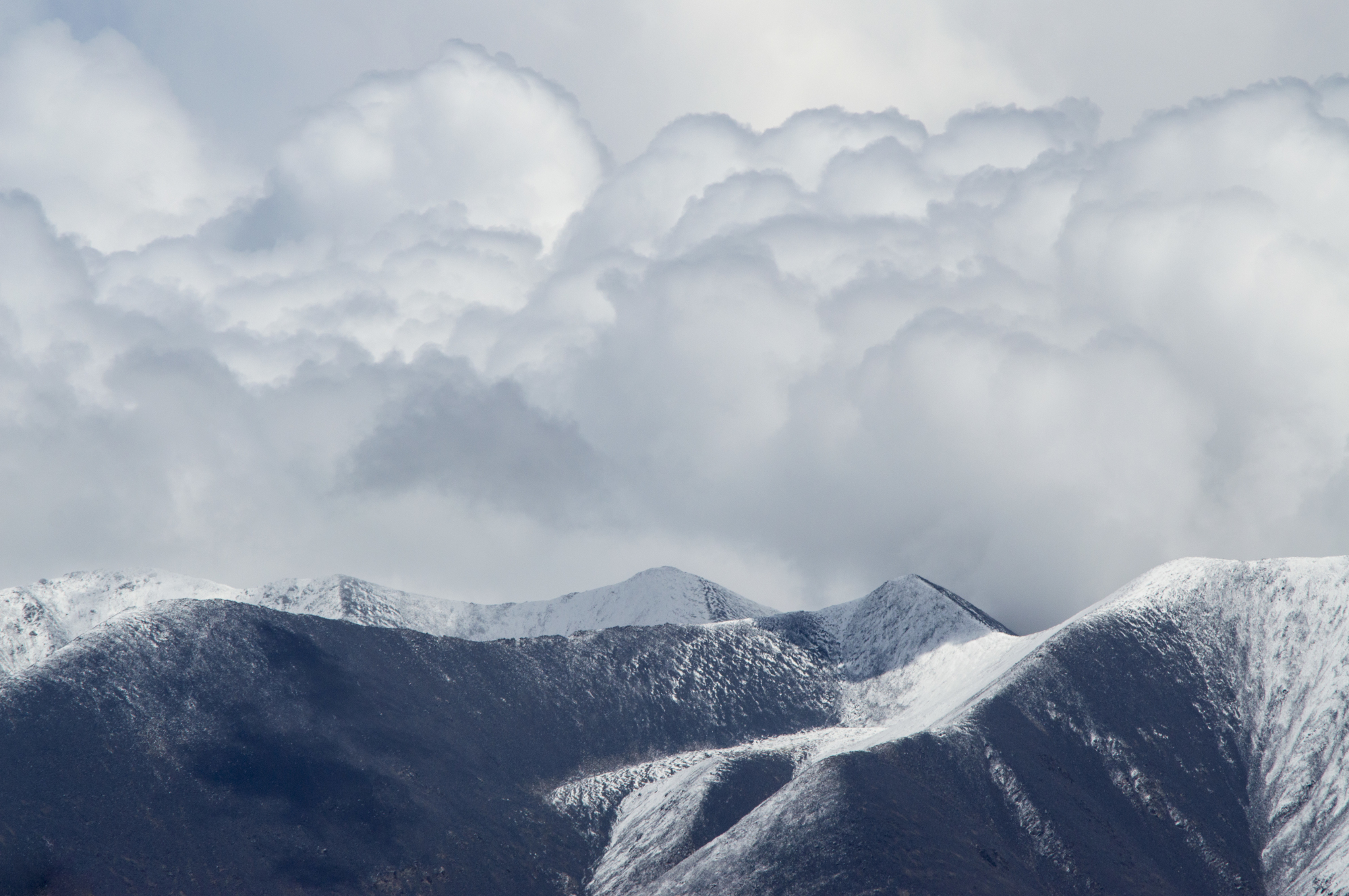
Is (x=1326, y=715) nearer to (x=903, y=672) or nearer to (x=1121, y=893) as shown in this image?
(x=1121, y=893)

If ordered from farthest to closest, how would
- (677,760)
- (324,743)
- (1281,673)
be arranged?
(677,760) → (1281,673) → (324,743)

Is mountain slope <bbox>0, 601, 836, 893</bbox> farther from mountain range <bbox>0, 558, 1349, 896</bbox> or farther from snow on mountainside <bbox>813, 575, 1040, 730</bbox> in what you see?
snow on mountainside <bbox>813, 575, 1040, 730</bbox>

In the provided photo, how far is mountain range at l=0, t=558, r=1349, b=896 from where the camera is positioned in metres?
130

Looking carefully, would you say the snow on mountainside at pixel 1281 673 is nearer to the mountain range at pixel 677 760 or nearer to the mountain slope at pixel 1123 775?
the mountain slope at pixel 1123 775

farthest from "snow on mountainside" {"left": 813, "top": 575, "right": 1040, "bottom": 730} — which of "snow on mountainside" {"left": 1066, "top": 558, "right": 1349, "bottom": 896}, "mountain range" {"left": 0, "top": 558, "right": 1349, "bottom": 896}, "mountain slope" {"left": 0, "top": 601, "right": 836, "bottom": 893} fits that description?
"snow on mountainside" {"left": 1066, "top": 558, "right": 1349, "bottom": 896}

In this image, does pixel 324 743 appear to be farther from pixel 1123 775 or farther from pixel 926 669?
pixel 1123 775

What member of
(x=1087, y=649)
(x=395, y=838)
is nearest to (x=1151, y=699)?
(x=1087, y=649)

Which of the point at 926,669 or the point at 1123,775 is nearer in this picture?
the point at 1123,775

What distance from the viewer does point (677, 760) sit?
170 meters

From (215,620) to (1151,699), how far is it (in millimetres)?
102911

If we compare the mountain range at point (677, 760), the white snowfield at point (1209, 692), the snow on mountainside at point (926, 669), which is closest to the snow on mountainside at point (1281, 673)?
the white snowfield at point (1209, 692)

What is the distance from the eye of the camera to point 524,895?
141 m

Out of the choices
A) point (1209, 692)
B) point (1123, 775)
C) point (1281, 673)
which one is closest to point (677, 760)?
point (1123, 775)

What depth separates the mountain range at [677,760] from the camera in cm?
13000
